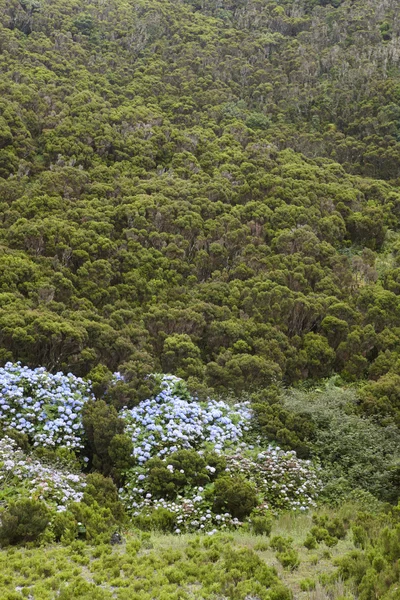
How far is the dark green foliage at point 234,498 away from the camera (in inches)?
330

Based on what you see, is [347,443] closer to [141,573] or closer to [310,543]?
[310,543]

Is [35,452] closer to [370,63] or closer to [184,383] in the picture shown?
[184,383]

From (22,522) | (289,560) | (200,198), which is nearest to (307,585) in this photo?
(289,560)

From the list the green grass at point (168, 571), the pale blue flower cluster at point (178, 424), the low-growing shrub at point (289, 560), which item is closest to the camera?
the green grass at point (168, 571)

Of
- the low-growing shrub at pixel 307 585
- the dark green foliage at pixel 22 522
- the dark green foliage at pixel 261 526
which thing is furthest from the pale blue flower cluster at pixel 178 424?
the low-growing shrub at pixel 307 585

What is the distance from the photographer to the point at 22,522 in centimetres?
696

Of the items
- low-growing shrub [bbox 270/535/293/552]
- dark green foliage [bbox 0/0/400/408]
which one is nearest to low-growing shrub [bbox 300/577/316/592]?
low-growing shrub [bbox 270/535/293/552]

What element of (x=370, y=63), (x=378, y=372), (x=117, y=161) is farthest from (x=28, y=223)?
(x=370, y=63)

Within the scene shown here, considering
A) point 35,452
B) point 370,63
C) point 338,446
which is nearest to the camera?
point 35,452

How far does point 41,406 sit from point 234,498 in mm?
3641

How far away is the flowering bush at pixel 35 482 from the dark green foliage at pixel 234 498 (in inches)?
76.7

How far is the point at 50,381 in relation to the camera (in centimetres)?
1030

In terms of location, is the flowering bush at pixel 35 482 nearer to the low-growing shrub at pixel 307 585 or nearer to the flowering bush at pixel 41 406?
the flowering bush at pixel 41 406

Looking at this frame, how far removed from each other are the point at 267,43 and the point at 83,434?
27743mm
